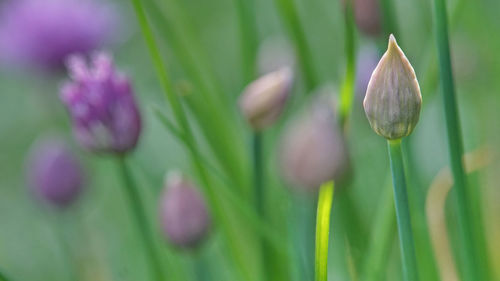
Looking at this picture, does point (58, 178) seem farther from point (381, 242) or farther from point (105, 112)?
point (381, 242)

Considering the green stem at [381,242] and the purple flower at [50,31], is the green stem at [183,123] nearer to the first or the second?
the green stem at [381,242]

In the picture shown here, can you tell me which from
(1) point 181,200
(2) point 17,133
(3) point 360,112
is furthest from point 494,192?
(2) point 17,133

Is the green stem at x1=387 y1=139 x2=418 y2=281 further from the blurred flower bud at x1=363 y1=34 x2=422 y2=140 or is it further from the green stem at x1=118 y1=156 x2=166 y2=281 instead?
the green stem at x1=118 y1=156 x2=166 y2=281

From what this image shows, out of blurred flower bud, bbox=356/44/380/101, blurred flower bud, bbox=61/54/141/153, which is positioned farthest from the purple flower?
blurred flower bud, bbox=61/54/141/153

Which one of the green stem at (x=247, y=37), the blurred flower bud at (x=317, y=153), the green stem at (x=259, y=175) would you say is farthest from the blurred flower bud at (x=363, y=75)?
the blurred flower bud at (x=317, y=153)

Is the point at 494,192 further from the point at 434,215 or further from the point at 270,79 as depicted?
the point at 270,79

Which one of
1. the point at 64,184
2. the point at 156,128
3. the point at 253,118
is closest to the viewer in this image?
the point at 253,118
